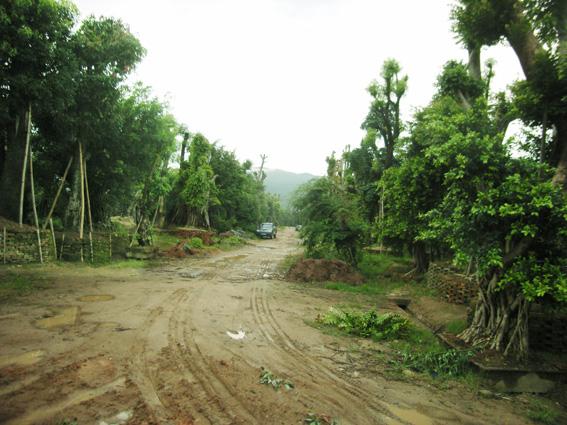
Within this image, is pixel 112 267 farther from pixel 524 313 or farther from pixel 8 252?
pixel 524 313

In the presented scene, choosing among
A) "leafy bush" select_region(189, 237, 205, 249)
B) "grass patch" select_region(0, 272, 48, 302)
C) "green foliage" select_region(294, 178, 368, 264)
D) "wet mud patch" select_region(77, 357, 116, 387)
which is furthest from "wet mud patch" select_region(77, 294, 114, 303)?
"leafy bush" select_region(189, 237, 205, 249)

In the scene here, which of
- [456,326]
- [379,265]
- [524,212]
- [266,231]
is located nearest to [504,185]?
[524,212]

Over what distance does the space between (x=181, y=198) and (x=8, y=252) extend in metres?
17.9

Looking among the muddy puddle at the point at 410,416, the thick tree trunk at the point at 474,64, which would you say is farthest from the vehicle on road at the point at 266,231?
the muddy puddle at the point at 410,416

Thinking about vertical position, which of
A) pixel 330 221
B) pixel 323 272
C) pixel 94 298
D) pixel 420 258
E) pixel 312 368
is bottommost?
pixel 94 298

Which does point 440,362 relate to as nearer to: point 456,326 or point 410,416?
point 410,416

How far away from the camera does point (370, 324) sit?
710 cm

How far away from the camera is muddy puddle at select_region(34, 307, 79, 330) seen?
5.83 metres

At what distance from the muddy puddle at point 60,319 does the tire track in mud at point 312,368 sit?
3803 mm

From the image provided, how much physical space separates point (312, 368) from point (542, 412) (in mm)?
3192

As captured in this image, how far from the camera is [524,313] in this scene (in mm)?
5629

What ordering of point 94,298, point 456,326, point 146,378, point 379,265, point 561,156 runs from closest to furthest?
point 146,378
point 561,156
point 456,326
point 94,298
point 379,265

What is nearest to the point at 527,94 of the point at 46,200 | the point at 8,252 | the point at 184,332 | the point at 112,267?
the point at 184,332

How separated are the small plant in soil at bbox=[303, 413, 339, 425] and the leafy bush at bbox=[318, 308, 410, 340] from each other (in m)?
3.43
